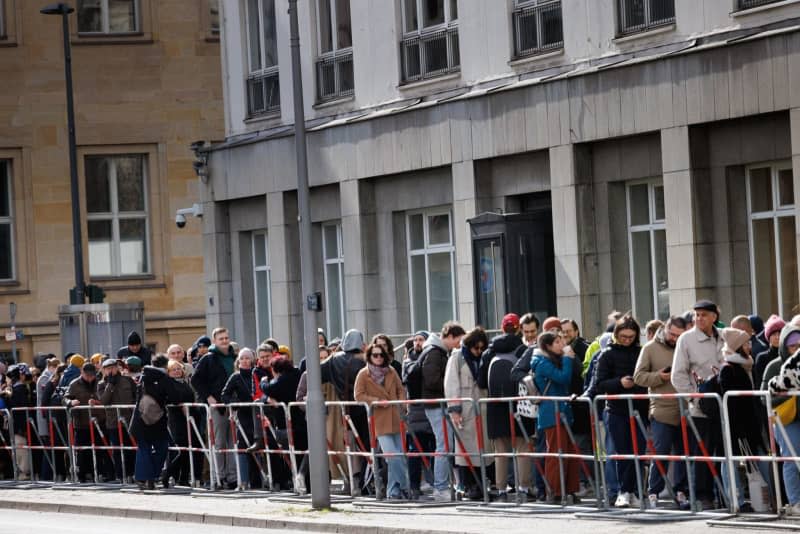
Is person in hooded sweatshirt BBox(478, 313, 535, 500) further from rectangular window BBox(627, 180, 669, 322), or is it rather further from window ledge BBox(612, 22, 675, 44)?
window ledge BBox(612, 22, 675, 44)

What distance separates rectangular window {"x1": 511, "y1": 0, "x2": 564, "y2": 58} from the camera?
25.5 metres

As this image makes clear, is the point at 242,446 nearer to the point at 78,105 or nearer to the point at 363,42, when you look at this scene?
the point at 363,42

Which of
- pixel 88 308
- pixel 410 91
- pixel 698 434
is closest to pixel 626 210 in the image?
pixel 410 91

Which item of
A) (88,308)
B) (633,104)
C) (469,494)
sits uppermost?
(633,104)

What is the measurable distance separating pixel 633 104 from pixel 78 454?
884 centimetres

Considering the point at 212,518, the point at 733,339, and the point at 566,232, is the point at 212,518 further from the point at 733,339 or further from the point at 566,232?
the point at 566,232

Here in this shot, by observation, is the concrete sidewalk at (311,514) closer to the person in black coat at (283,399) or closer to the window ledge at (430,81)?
the person in black coat at (283,399)

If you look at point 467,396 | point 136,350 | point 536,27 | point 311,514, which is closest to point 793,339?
point 467,396

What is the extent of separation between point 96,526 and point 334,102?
477 inches

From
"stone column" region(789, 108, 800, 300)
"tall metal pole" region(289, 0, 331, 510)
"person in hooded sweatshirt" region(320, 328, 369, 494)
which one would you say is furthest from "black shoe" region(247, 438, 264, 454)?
"stone column" region(789, 108, 800, 300)

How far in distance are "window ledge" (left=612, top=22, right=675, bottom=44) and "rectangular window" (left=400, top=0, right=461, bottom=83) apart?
4.07m

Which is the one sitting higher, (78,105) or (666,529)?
(78,105)

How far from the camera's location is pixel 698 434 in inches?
610

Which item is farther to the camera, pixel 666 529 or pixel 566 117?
pixel 566 117
